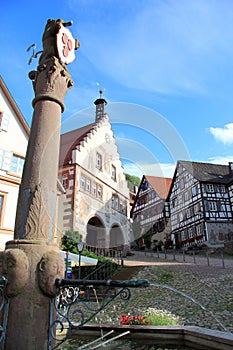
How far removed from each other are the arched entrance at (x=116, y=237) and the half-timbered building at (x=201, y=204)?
818 centimetres

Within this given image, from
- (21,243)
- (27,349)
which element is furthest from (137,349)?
(21,243)

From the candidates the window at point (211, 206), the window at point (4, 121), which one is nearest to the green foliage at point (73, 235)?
the window at point (4, 121)

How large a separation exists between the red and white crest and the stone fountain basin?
3.84 meters

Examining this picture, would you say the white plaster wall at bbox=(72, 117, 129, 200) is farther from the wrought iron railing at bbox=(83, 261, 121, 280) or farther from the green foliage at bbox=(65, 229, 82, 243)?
the wrought iron railing at bbox=(83, 261, 121, 280)

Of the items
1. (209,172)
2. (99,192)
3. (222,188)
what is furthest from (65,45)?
(209,172)

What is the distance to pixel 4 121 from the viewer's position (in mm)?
14211

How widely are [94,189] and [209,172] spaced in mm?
16983

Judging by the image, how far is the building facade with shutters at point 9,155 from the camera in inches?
513

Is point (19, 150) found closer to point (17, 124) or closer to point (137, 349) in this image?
point (17, 124)

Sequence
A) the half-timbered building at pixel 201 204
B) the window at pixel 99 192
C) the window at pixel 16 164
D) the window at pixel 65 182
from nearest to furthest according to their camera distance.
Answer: the window at pixel 16 164, the window at pixel 65 182, the window at pixel 99 192, the half-timbered building at pixel 201 204

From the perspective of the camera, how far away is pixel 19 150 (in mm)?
14578

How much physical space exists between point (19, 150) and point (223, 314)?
11.9m

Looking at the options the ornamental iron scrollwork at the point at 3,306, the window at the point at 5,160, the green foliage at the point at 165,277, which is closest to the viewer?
the ornamental iron scrollwork at the point at 3,306

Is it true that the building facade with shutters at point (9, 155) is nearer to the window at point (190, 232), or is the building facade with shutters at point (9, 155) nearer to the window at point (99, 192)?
the window at point (99, 192)
